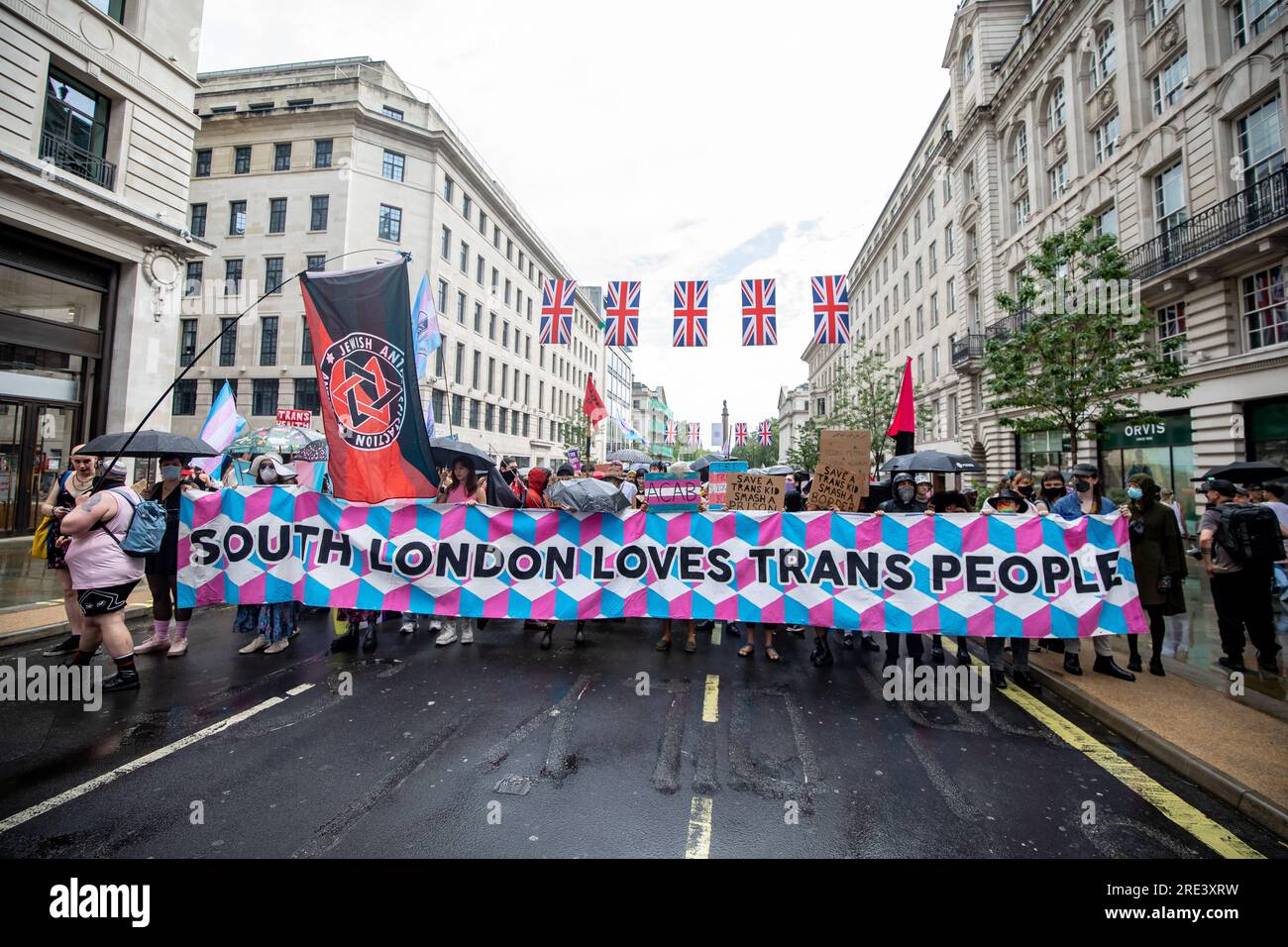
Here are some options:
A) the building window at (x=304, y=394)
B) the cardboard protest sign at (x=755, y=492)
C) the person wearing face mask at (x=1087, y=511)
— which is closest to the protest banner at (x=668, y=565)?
the person wearing face mask at (x=1087, y=511)

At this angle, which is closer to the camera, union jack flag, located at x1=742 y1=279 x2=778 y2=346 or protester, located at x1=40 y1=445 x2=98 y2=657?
protester, located at x1=40 y1=445 x2=98 y2=657

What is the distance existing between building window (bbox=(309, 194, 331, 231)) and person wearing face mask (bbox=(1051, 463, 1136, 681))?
37342 millimetres

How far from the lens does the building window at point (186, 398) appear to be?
31312 millimetres

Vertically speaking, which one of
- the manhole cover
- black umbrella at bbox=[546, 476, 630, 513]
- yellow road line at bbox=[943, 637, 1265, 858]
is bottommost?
yellow road line at bbox=[943, 637, 1265, 858]

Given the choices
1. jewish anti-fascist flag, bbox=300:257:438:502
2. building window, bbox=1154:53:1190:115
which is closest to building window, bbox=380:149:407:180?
jewish anti-fascist flag, bbox=300:257:438:502

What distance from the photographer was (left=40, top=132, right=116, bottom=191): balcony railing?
1426 centimetres

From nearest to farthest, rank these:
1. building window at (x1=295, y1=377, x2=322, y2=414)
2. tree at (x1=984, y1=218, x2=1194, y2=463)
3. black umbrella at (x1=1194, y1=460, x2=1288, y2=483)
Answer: black umbrella at (x1=1194, y1=460, x2=1288, y2=483)
tree at (x1=984, y1=218, x2=1194, y2=463)
building window at (x1=295, y1=377, x2=322, y2=414)

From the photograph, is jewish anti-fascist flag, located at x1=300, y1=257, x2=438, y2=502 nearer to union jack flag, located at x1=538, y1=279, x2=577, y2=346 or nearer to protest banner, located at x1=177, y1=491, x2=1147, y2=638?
protest banner, located at x1=177, y1=491, x2=1147, y2=638

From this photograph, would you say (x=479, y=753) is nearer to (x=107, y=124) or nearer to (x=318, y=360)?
(x=318, y=360)

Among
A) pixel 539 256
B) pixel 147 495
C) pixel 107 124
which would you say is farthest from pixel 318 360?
pixel 539 256

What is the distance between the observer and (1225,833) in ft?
10.6

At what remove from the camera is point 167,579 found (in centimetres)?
618

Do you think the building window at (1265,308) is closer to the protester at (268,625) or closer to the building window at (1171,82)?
the building window at (1171,82)

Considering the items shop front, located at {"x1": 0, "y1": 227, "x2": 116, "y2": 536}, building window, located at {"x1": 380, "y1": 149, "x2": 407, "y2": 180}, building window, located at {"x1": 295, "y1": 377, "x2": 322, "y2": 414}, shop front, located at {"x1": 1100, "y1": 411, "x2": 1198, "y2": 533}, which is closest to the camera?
shop front, located at {"x1": 0, "y1": 227, "x2": 116, "y2": 536}
